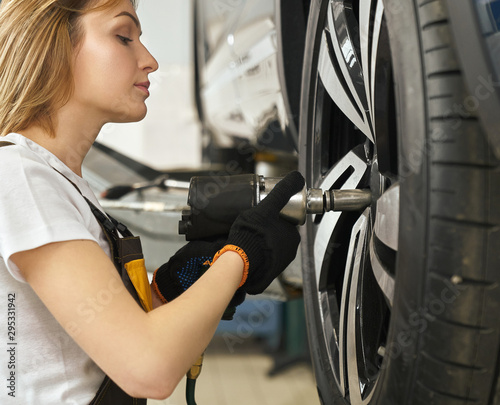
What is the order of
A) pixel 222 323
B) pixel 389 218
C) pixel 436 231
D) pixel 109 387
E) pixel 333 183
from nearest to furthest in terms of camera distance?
pixel 436 231 → pixel 389 218 → pixel 109 387 → pixel 333 183 → pixel 222 323

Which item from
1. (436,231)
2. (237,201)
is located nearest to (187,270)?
(237,201)

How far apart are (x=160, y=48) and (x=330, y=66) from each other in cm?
364

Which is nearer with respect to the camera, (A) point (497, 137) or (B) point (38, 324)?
(A) point (497, 137)

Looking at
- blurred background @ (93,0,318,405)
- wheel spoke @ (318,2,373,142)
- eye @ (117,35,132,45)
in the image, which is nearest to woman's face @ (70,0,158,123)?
eye @ (117,35,132,45)

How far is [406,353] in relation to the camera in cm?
59

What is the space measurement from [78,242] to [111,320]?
0.33ft

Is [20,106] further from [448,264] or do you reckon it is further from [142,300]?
[448,264]

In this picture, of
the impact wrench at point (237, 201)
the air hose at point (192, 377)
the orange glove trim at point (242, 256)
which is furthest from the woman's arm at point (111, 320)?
the air hose at point (192, 377)

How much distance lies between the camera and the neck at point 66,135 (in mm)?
833

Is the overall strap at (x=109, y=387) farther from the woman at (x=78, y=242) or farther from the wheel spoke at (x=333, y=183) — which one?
the wheel spoke at (x=333, y=183)

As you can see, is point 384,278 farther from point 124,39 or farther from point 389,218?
point 124,39

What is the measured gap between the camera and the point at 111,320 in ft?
1.95

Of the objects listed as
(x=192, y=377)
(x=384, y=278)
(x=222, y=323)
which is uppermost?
(x=384, y=278)

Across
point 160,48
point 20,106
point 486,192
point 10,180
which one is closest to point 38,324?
point 10,180
